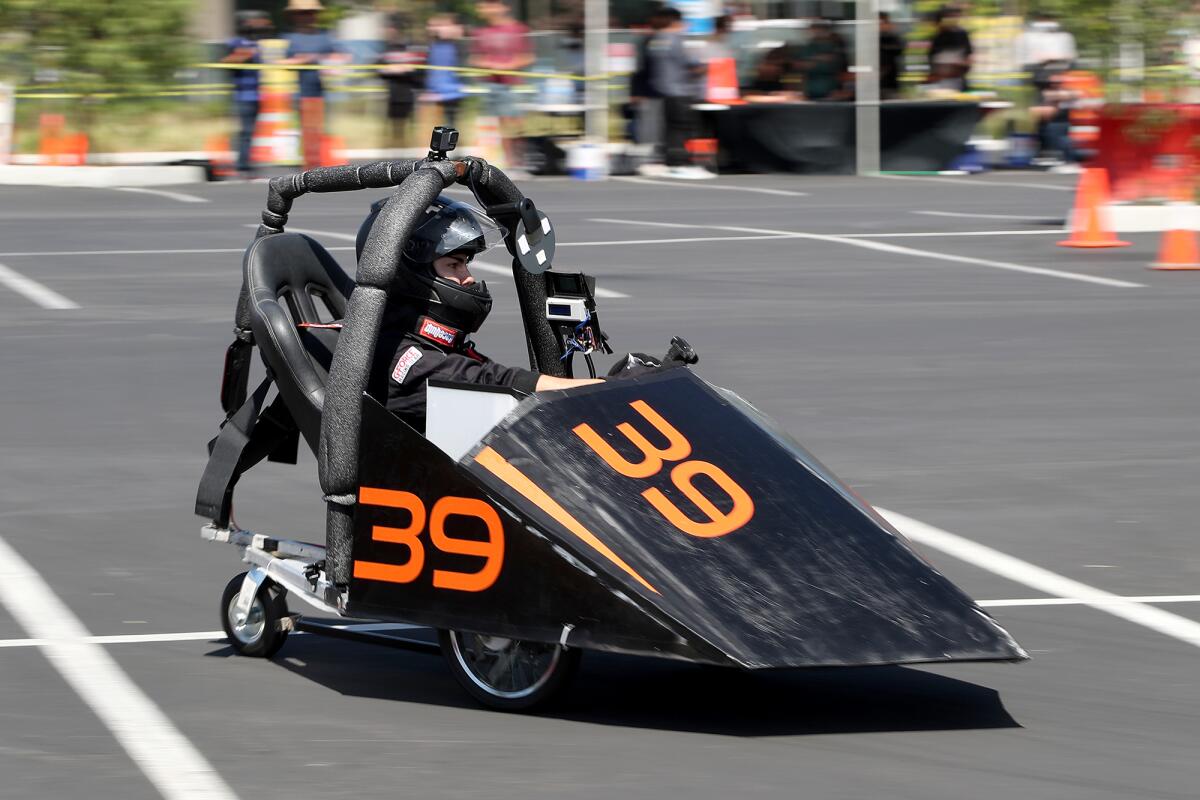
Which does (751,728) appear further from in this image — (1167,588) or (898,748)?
(1167,588)

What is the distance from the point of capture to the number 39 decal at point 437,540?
6348 millimetres

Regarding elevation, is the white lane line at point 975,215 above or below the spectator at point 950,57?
below

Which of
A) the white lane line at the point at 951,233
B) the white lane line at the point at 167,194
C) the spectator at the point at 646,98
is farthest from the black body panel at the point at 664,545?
the spectator at the point at 646,98

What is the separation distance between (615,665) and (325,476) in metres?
1.18

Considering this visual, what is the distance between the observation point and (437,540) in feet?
21.2

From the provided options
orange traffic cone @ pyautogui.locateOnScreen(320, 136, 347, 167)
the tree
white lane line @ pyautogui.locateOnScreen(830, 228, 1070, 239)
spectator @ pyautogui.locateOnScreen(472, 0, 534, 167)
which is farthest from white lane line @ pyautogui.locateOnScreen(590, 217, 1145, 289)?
the tree

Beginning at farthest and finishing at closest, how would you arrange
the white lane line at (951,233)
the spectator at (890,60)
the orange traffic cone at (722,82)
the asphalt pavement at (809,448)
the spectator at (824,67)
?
1. the spectator at (890,60)
2. the spectator at (824,67)
3. the orange traffic cone at (722,82)
4. the white lane line at (951,233)
5. the asphalt pavement at (809,448)

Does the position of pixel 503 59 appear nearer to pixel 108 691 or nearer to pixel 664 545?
pixel 108 691

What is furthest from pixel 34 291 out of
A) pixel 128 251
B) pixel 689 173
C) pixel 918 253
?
pixel 689 173

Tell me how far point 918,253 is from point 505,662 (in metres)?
14.1

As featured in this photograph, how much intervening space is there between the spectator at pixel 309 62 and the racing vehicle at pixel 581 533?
22.7 metres

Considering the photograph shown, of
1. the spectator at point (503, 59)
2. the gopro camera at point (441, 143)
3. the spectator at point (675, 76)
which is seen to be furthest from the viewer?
the spectator at point (503, 59)

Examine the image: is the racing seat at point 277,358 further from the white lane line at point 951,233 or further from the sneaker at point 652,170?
the sneaker at point 652,170

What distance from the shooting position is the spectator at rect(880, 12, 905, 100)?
96.7 ft
